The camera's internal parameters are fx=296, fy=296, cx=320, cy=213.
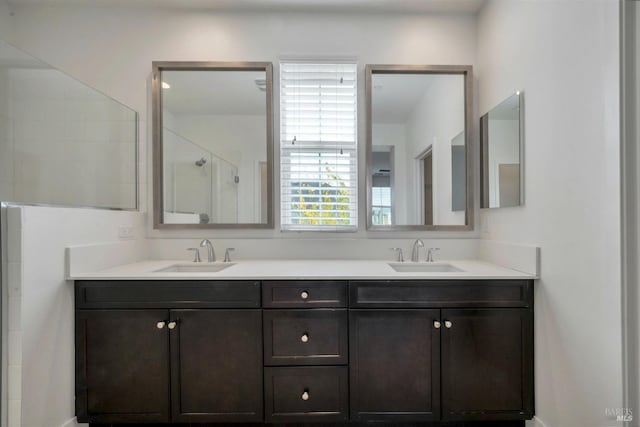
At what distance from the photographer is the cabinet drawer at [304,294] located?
1.60 meters

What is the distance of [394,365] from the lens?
1.59 m

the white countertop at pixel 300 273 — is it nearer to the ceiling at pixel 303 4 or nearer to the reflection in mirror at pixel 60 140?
the reflection in mirror at pixel 60 140

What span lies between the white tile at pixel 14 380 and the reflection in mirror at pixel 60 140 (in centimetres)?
79

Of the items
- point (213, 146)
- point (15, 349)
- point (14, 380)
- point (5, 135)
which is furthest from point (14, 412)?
point (213, 146)

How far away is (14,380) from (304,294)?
1.40 metres

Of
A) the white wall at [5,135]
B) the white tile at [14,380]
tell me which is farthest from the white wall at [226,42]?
the white tile at [14,380]

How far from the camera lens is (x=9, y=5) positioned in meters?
2.14

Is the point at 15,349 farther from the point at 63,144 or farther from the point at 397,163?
the point at 397,163

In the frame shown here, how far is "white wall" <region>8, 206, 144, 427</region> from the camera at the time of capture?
1376 millimetres

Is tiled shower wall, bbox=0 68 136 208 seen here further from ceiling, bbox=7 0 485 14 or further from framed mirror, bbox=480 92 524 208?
framed mirror, bbox=480 92 524 208

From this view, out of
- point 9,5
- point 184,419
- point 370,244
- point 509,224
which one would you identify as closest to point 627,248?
point 509,224

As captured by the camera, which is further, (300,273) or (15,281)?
(300,273)

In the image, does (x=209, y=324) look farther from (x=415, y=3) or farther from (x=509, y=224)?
(x=415, y=3)

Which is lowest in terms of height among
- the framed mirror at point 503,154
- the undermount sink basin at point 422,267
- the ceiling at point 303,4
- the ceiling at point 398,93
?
the undermount sink basin at point 422,267
